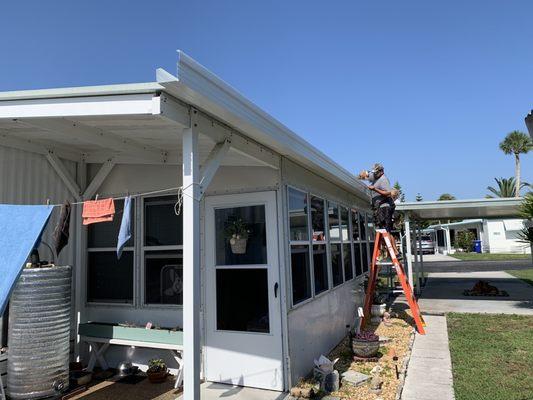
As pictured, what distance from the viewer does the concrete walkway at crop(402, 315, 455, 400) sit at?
175 inches

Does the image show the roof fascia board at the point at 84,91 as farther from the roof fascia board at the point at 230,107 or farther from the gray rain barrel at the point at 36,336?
the gray rain barrel at the point at 36,336

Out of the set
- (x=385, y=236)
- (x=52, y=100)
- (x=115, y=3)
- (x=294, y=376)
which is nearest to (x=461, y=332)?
(x=385, y=236)

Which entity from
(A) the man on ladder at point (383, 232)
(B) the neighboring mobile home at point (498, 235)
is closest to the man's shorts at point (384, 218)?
(A) the man on ladder at point (383, 232)

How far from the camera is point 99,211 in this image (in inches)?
153

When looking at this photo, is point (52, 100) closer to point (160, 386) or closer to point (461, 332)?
point (160, 386)

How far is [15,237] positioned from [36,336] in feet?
4.45

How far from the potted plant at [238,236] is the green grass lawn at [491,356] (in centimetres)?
278

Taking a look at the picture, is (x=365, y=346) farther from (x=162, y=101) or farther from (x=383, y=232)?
(x=162, y=101)

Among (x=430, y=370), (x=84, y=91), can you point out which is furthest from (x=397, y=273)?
(x=84, y=91)

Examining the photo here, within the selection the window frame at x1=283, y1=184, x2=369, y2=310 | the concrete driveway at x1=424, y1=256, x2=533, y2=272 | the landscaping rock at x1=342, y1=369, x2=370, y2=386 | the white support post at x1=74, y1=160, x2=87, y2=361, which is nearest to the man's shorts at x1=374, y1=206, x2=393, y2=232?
the window frame at x1=283, y1=184, x2=369, y2=310

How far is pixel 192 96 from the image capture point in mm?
2752

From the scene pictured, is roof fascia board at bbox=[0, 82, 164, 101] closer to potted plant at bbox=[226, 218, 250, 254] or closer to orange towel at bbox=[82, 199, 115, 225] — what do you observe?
orange towel at bbox=[82, 199, 115, 225]

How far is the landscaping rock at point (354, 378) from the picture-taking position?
189 inches

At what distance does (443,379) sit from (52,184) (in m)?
5.34
